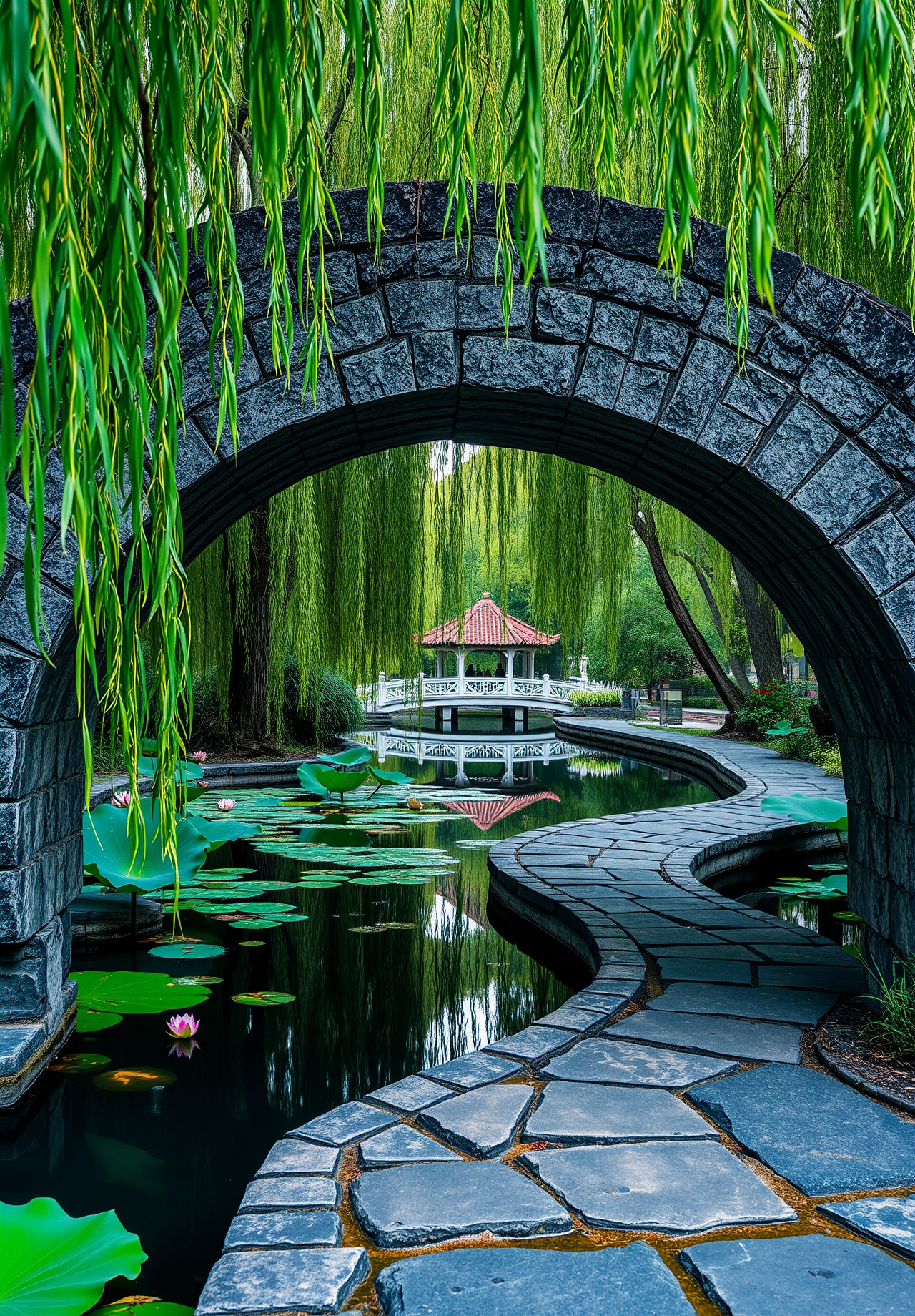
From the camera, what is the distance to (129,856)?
461cm

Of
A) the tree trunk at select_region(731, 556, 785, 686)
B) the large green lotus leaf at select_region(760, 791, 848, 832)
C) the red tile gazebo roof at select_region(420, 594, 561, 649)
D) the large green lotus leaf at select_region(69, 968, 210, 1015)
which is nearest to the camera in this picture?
the large green lotus leaf at select_region(69, 968, 210, 1015)

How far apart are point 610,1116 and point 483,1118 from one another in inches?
13.5

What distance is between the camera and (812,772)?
1095cm

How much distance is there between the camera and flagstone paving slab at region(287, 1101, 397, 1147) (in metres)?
2.40

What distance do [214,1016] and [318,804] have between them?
513 cm

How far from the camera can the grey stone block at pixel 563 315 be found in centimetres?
306

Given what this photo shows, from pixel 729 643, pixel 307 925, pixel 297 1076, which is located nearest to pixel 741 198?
pixel 297 1076

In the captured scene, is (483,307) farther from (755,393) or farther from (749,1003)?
(749,1003)

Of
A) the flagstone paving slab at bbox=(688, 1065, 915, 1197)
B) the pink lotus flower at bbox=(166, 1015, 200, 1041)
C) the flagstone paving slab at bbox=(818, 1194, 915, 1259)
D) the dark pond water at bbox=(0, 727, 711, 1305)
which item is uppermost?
the flagstone paving slab at bbox=(818, 1194, 915, 1259)

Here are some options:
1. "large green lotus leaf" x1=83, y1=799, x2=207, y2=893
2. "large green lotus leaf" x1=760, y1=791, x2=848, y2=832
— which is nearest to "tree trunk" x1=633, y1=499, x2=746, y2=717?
"large green lotus leaf" x1=760, y1=791, x2=848, y2=832

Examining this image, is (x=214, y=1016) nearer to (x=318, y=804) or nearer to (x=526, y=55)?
(x=526, y=55)

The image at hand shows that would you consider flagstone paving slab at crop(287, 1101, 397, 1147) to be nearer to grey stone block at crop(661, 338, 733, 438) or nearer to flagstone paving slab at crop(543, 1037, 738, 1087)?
flagstone paving slab at crop(543, 1037, 738, 1087)

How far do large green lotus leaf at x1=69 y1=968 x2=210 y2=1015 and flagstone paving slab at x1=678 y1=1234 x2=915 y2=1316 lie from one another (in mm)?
2506

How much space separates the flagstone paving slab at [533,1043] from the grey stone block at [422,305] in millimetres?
2376
